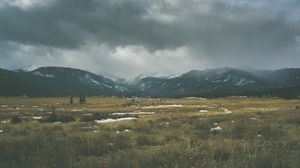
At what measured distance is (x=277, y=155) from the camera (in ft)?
47.6

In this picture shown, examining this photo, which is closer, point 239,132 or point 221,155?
point 221,155

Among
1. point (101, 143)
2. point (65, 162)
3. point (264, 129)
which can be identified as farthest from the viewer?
point (264, 129)

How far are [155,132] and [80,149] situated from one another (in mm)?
12214

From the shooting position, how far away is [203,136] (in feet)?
82.2

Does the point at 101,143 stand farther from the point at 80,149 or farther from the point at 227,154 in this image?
the point at 227,154

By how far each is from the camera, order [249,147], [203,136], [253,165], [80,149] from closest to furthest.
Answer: [253,165] → [249,147] → [80,149] → [203,136]

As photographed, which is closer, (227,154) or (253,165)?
(253,165)

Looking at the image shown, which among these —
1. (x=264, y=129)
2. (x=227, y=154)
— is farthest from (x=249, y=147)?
(x=264, y=129)

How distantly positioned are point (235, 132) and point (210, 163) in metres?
13.9

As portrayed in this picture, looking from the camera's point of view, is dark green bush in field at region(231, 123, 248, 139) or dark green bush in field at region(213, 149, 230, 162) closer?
dark green bush in field at region(213, 149, 230, 162)

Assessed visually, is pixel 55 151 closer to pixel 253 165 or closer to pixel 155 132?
pixel 253 165

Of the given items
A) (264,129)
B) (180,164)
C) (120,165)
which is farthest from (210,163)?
(264,129)

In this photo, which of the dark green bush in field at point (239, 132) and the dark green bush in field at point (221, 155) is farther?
the dark green bush in field at point (239, 132)

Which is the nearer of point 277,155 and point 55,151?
point 277,155
